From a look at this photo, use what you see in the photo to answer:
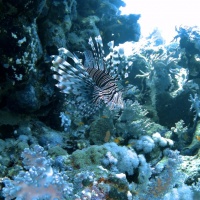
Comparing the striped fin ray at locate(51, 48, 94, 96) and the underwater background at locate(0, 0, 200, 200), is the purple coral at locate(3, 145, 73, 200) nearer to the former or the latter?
the underwater background at locate(0, 0, 200, 200)

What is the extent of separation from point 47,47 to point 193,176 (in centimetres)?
363

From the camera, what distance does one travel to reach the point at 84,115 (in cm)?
388

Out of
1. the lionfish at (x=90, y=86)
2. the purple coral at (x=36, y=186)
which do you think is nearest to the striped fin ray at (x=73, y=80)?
the lionfish at (x=90, y=86)

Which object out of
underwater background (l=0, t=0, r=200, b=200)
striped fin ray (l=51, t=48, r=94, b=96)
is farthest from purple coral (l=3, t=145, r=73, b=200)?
striped fin ray (l=51, t=48, r=94, b=96)

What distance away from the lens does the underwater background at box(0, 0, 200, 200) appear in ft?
6.91

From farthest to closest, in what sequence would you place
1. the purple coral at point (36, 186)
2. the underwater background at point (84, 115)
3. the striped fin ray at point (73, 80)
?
1. the striped fin ray at point (73, 80)
2. the underwater background at point (84, 115)
3. the purple coral at point (36, 186)

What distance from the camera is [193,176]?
394cm

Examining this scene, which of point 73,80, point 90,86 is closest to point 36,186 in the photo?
point 73,80

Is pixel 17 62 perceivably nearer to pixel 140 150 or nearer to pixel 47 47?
pixel 47 47

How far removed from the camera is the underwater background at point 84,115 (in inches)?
82.9

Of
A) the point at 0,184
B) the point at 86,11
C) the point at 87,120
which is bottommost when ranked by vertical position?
the point at 0,184

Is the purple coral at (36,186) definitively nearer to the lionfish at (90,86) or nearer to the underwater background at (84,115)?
the underwater background at (84,115)

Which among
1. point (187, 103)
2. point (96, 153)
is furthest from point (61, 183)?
point (187, 103)

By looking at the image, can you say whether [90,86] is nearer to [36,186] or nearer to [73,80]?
[73,80]
